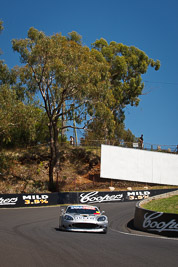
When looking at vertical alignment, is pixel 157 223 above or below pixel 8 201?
above

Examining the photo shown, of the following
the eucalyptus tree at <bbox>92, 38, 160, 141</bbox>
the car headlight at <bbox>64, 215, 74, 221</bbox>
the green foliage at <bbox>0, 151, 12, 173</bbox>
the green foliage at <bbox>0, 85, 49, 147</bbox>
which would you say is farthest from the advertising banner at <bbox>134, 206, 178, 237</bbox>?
the eucalyptus tree at <bbox>92, 38, 160, 141</bbox>

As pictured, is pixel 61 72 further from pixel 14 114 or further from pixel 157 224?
pixel 157 224

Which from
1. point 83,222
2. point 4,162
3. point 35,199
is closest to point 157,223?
point 83,222

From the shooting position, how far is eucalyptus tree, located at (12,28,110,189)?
119ft

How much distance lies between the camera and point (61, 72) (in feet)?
117

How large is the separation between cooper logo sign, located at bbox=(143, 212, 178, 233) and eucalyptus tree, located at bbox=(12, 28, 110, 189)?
21753 millimetres

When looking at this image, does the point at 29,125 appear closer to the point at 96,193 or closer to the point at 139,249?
the point at 96,193

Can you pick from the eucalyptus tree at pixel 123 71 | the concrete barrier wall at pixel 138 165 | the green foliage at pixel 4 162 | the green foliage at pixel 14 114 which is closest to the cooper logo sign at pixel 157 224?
the green foliage at pixel 14 114

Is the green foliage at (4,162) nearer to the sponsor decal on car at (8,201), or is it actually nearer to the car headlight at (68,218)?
the sponsor decal on car at (8,201)

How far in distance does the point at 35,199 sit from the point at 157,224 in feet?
59.4

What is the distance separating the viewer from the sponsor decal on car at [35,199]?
31400 millimetres

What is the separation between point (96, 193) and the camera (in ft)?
111

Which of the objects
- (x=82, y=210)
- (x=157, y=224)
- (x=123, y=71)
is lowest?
(x=157, y=224)

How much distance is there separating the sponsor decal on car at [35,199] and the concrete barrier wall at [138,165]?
35.3ft
